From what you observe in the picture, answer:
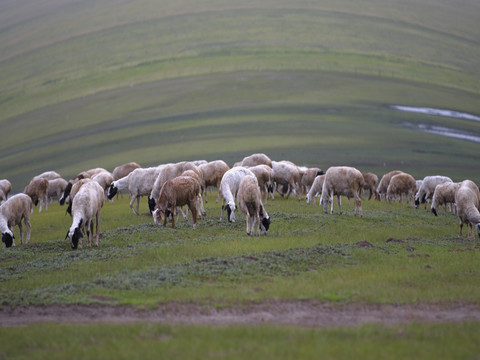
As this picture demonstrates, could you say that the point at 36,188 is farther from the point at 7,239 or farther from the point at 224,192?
the point at 224,192

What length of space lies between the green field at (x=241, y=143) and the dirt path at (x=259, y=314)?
0.27 m

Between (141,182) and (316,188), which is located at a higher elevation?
(141,182)

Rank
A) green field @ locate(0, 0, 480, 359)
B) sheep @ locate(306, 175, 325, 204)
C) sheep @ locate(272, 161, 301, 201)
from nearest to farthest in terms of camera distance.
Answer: green field @ locate(0, 0, 480, 359) < sheep @ locate(306, 175, 325, 204) < sheep @ locate(272, 161, 301, 201)

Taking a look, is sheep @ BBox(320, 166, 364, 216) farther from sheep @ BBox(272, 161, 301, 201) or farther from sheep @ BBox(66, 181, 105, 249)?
sheep @ BBox(66, 181, 105, 249)

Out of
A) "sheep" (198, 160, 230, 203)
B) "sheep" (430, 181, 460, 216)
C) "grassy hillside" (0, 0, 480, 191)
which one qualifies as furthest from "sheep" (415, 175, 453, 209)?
"grassy hillside" (0, 0, 480, 191)

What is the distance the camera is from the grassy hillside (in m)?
71.2

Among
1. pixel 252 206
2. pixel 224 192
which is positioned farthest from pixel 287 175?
pixel 252 206

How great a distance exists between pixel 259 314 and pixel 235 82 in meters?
88.6

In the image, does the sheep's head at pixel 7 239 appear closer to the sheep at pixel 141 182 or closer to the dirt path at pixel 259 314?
the sheep at pixel 141 182

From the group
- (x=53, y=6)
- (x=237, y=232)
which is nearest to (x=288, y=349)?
(x=237, y=232)

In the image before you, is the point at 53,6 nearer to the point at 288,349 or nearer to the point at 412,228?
the point at 412,228

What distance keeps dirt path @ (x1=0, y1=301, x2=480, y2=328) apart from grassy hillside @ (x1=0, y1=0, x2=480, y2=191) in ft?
150

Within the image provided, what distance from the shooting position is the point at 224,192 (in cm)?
2341

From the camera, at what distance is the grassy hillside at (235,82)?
71188 millimetres
